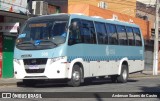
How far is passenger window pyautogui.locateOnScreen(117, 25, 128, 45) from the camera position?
82.5ft

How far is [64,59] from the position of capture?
65.3 feet

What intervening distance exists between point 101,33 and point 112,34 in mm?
1299

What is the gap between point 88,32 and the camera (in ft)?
71.7

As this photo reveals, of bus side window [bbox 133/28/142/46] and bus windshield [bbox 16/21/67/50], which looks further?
bus side window [bbox 133/28/142/46]

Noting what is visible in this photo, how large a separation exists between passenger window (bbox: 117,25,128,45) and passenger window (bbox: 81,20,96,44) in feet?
10.2

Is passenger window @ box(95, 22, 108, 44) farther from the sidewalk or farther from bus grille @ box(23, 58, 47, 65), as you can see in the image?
the sidewalk

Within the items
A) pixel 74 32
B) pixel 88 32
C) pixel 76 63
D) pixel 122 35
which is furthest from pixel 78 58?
pixel 122 35

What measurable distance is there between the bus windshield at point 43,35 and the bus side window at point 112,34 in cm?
439

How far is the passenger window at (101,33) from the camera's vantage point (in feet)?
74.9

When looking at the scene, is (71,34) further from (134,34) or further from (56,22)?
(134,34)

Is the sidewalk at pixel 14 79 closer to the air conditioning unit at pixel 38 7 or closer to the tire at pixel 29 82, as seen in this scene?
the tire at pixel 29 82

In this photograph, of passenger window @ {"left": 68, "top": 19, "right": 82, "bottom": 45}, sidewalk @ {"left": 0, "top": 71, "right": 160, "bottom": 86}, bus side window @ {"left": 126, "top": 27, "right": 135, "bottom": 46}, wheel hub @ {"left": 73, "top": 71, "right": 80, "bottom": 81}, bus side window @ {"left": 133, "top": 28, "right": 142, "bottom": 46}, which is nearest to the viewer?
passenger window @ {"left": 68, "top": 19, "right": 82, "bottom": 45}

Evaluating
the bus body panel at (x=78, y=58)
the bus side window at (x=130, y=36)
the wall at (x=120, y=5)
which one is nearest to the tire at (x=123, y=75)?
Answer: the bus body panel at (x=78, y=58)

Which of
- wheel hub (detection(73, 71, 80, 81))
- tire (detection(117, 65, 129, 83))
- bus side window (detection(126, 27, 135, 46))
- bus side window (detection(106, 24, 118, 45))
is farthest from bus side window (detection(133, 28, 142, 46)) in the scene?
wheel hub (detection(73, 71, 80, 81))
